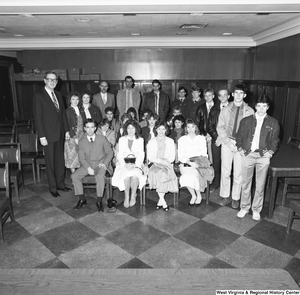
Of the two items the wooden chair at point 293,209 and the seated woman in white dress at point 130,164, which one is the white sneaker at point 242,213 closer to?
the wooden chair at point 293,209

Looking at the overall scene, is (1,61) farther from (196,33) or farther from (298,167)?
(298,167)

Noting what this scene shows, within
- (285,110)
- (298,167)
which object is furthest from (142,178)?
(285,110)

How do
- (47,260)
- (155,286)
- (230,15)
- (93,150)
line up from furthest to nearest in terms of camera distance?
(230,15) → (93,150) → (47,260) → (155,286)

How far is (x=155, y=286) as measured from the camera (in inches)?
49.7

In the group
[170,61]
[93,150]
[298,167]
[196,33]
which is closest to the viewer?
[298,167]

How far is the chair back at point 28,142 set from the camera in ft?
18.5

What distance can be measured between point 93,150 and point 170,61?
5.87 metres

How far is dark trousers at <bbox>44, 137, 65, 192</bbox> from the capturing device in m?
4.89

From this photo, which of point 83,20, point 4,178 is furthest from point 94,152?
point 83,20

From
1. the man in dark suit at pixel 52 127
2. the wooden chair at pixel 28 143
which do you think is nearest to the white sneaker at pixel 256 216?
the man in dark suit at pixel 52 127

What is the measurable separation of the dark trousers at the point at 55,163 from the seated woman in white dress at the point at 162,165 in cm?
164

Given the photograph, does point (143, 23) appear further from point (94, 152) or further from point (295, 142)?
point (295, 142)

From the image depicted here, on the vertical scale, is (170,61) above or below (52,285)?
above

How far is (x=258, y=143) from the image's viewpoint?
3869 millimetres
